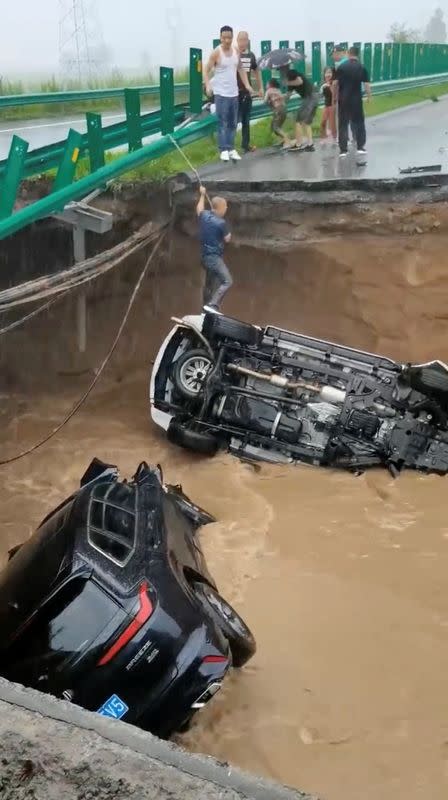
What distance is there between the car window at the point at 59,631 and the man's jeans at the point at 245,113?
10.8m

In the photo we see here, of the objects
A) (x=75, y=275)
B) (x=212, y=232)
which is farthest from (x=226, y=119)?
(x=75, y=275)

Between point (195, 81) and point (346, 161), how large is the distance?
8.80 ft

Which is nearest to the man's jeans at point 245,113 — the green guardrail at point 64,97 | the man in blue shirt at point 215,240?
the green guardrail at point 64,97

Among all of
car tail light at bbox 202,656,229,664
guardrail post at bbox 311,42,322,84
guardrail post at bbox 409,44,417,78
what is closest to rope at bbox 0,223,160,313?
car tail light at bbox 202,656,229,664

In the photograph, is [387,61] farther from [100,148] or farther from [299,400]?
[299,400]

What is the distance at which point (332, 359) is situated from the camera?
9.41m

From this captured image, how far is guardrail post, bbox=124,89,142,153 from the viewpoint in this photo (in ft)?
38.1

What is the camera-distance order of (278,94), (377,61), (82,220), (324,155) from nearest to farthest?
1. (82,220)
2. (324,155)
3. (278,94)
4. (377,61)

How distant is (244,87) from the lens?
1353 centimetres

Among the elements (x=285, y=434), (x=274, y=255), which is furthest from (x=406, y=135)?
(x=285, y=434)

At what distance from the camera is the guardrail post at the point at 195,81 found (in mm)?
13156

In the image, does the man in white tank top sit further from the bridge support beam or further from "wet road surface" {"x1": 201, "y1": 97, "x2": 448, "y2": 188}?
the bridge support beam

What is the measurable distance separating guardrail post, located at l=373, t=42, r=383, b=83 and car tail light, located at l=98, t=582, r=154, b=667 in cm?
2237

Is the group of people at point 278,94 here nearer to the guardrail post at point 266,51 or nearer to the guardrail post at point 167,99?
the guardrail post at point 167,99
